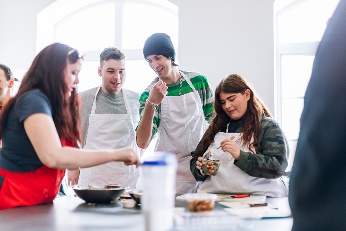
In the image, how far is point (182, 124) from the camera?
2678 mm

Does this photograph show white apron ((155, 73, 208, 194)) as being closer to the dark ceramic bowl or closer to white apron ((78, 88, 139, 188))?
white apron ((78, 88, 139, 188))

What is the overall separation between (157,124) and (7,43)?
2573 mm

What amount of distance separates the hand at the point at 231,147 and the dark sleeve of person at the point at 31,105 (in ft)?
2.77

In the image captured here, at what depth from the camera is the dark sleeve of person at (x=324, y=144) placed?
567 mm

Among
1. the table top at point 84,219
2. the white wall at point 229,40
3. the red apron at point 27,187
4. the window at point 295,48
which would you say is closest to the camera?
the table top at point 84,219

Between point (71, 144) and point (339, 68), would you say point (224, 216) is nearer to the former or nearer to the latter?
point (339, 68)

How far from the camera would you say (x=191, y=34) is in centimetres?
395

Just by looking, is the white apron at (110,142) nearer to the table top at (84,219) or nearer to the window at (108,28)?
the table top at (84,219)

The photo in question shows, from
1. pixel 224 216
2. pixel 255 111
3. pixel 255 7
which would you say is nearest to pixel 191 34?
pixel 255 7

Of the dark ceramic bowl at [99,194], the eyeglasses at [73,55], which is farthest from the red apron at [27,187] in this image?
the eyeglasses at [73,55]

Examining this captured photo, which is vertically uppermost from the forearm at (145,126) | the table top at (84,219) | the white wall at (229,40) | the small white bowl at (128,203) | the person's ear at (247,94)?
the white wall at (229,40)

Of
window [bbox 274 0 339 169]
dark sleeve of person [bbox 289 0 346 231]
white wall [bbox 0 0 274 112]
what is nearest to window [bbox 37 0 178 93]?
white wall [bbox 0 0 274 112]

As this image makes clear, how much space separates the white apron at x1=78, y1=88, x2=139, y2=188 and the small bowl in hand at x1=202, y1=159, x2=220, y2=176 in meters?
0.94

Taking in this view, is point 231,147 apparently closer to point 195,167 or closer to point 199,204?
point 195,167
